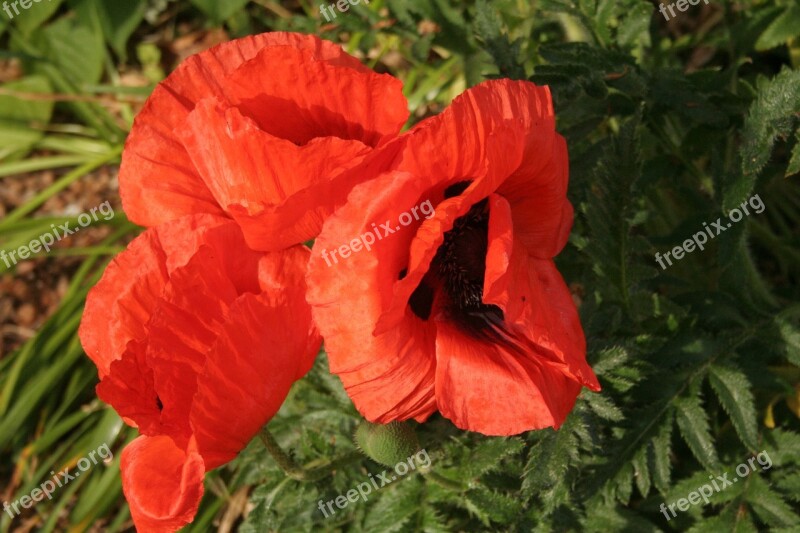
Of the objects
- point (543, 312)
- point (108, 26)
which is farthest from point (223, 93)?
point (108, 26)

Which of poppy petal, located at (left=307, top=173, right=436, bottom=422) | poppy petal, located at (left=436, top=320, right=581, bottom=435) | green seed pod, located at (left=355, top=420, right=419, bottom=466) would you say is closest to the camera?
poppy petal, located at (left=307, top=173, right=436, bottom=422)

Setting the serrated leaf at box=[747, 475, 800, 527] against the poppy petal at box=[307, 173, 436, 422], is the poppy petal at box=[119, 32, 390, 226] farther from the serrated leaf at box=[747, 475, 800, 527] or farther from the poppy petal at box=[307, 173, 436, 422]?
the serrated leaf at box=[747, 475, 800, 527]

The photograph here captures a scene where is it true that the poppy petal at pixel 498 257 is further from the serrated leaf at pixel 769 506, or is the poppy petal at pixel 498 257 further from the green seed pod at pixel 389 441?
the serrated leaf at pixel 769 506

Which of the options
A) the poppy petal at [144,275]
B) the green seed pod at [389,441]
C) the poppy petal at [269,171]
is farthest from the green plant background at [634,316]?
the poppy petal at [269,171]

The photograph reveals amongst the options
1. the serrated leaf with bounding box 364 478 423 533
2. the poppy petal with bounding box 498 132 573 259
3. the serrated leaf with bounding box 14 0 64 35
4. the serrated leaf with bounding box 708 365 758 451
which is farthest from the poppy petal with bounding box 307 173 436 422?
the serrated leaf with bounding box 14 0 64 35

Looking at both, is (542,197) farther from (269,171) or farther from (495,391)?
(269,171)

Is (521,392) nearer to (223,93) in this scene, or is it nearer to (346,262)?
(346,262)

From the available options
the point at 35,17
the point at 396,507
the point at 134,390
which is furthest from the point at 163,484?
the point at 35,17
